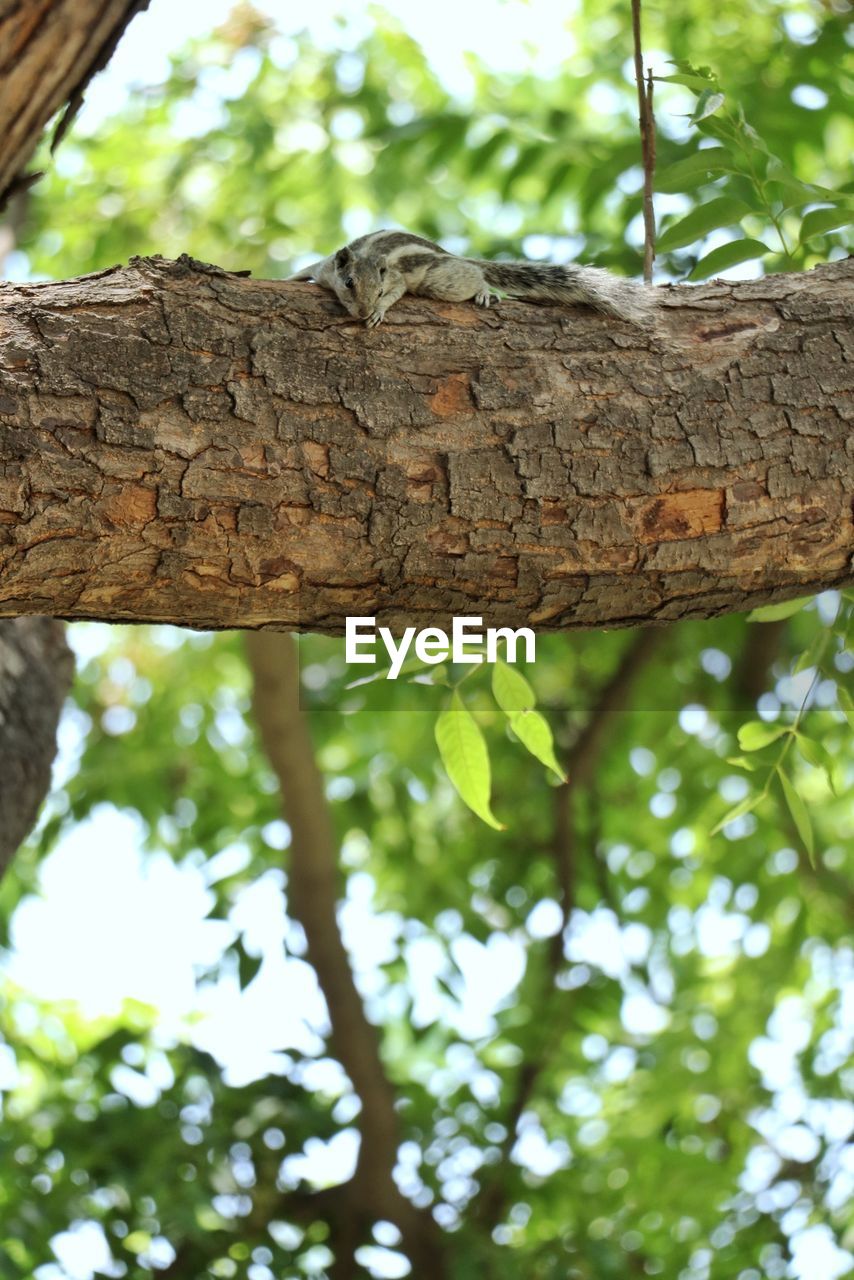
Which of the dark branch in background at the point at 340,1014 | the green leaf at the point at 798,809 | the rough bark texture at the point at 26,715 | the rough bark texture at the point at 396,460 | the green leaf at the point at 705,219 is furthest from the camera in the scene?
the dark branch in background at the point at 340,1014

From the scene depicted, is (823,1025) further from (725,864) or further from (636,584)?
(636,584)

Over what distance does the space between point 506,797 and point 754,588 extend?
111 inches

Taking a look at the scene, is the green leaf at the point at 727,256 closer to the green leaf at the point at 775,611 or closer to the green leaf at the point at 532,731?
the green leaf at the point at 775,611

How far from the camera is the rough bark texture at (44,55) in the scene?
2.14m

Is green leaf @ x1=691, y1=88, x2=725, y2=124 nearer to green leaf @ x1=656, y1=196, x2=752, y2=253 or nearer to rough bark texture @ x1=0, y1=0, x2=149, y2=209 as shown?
green leaf @ x1=656, y1=196, x2=752, y2=253

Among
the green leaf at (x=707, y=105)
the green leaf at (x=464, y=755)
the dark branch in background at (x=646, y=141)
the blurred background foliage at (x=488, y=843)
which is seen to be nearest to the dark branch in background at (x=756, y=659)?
the blurred background foliage at (x=488, y=843)

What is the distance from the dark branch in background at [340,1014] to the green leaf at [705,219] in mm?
1970

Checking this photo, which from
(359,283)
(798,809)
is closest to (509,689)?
(798,809)

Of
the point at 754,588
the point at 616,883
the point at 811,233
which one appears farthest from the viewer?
the point at 616,883

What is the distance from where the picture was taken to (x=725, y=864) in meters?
4.30

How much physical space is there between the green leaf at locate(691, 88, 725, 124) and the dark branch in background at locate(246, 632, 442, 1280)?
7.36ft

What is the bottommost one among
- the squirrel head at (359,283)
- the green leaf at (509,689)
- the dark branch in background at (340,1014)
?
the dark branch in background at (340,1014)

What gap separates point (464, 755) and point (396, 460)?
55cm

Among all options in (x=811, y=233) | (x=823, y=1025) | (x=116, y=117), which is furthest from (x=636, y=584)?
(x=116, y=117)
